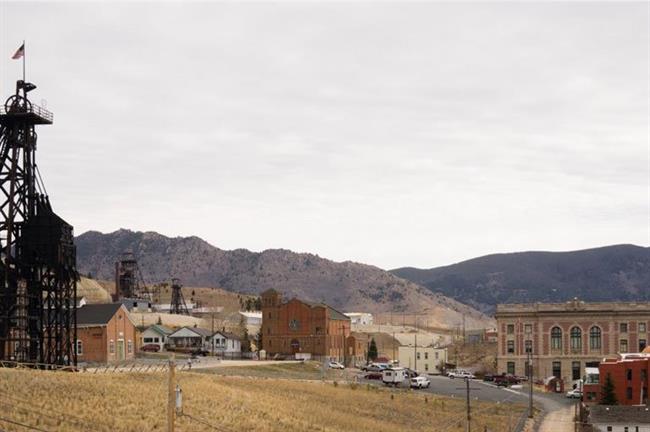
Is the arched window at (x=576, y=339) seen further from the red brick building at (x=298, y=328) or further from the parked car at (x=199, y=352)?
the parked car at (x=199, y=352)

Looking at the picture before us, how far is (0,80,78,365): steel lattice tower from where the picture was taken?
2712 inches

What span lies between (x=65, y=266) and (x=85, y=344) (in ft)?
51.1

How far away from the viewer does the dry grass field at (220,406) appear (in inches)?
1766

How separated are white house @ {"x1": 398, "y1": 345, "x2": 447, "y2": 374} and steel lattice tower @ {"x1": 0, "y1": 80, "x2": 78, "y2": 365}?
62.8 metres

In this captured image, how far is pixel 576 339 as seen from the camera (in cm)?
11194

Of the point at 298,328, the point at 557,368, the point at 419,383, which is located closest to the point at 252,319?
the point at 298,328

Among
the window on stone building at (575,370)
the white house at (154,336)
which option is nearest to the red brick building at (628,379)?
the window on stone building at (575,370)

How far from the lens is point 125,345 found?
8825 cm

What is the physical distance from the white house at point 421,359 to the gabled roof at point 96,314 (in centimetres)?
5030


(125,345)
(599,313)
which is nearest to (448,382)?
(599,313)

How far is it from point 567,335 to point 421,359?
21595mm

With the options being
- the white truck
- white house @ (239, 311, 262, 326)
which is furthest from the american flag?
white house @ (239, 311, 262, 326)

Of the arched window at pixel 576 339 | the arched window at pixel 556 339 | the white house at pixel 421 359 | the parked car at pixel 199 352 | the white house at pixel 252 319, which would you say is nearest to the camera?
the arched window at pixel 576 339

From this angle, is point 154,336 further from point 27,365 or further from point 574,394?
point 27,365
